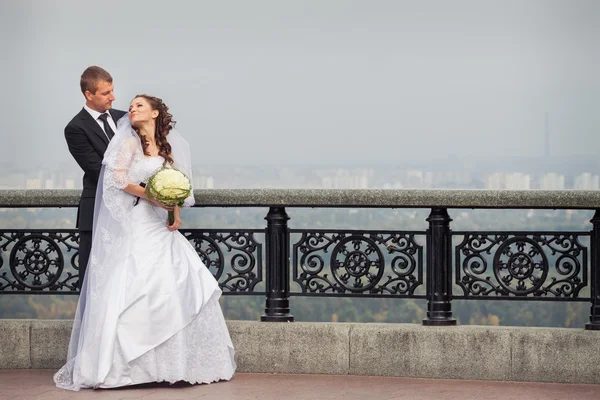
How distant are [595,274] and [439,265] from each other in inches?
44.5

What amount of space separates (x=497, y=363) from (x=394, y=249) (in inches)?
44.6

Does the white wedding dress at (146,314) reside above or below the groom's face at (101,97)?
below

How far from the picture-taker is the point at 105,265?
7312 mm

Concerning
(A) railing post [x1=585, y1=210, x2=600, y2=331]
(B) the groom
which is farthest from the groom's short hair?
(A) railing post [x1=585, y1=210, x2=600, y2=331]

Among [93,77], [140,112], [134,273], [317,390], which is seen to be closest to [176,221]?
[134,273]

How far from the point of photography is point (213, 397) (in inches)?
Answer: 268

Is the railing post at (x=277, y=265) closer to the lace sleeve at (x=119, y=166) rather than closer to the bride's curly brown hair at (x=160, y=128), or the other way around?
the bride's curly brown hair at (x=160, y=128)

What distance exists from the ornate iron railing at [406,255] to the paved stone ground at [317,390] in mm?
575

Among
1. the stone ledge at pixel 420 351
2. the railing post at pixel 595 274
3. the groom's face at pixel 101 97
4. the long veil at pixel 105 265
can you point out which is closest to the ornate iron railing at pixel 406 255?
the railing post at pixel 595 274

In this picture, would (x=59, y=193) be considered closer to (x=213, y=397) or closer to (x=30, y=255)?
(x=30, y=255)

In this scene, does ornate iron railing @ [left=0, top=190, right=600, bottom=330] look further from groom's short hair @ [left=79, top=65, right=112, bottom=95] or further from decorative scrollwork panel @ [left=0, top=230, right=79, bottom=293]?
groom's short hair @ [left=79, top=65, right=112, bottom=95]

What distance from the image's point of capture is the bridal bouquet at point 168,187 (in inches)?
280

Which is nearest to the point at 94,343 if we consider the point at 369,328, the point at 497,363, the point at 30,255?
the point at 30,255

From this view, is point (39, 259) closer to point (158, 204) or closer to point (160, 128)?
point (158, 204)
